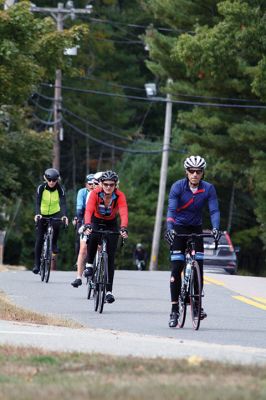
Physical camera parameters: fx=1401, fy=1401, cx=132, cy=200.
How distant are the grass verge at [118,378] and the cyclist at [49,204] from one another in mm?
10852

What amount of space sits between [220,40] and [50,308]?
24.4 metres

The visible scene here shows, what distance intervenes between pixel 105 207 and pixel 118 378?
7.82 metres

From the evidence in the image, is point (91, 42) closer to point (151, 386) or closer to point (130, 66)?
point (130, 66)

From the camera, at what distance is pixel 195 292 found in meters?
15.2

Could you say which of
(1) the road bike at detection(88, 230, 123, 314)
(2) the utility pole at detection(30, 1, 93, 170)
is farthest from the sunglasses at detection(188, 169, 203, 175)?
(2) the utility pole at detection(30, 1, 93, 170)

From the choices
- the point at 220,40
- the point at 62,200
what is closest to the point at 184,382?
the point at 62,200

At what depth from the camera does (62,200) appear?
21.9 m

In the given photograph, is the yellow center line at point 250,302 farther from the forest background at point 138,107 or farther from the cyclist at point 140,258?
the cyclist at point 140,258

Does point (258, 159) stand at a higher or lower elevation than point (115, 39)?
lower

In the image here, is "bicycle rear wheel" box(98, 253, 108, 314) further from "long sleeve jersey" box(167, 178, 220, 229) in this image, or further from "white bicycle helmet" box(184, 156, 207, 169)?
"white bicycle helmet" box(184, 156, 207, 169)

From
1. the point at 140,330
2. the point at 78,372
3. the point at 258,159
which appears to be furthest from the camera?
the point at 258,159

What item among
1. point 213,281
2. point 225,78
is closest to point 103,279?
point 213,281

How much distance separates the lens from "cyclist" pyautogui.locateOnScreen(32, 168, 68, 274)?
2177 centimetres

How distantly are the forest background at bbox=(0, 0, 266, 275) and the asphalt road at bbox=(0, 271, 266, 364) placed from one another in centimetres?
744
